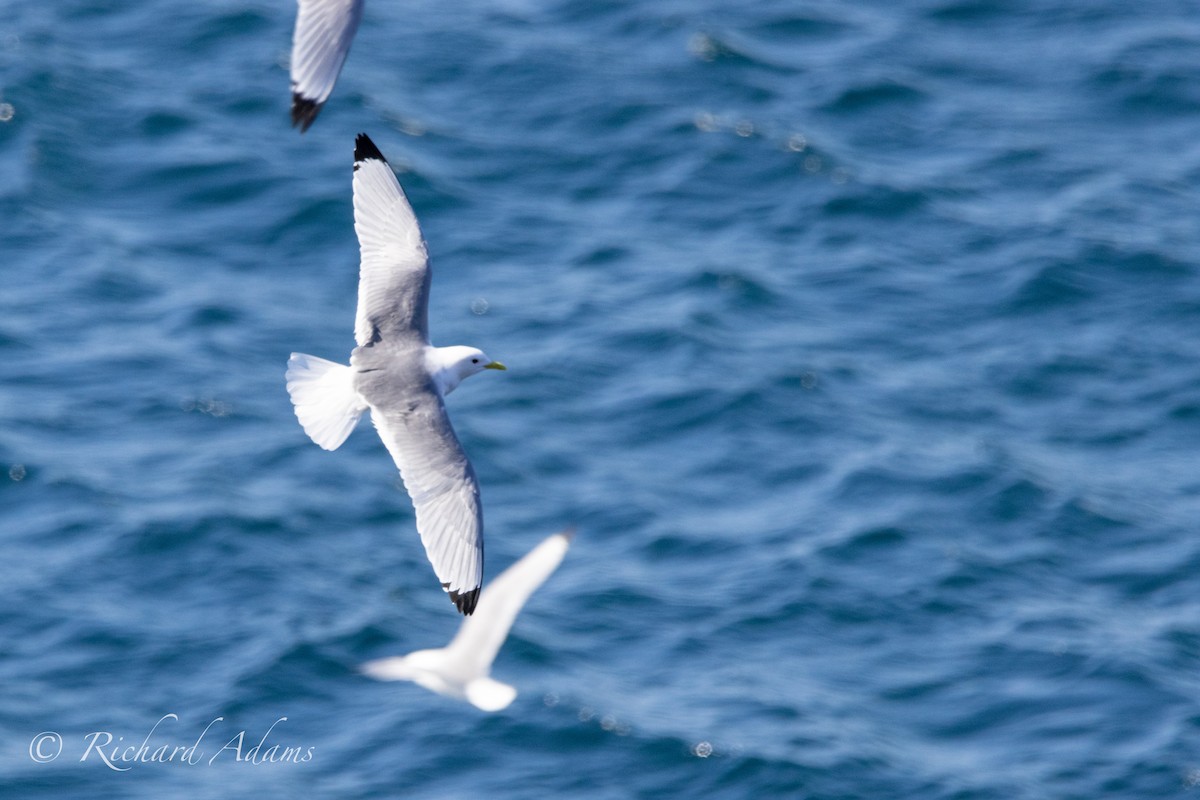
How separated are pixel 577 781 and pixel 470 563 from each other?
601 cm

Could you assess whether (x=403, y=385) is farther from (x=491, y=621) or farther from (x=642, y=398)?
(x=642, y=398)

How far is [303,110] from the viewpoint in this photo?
1001 cm

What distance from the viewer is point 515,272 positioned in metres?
19.9

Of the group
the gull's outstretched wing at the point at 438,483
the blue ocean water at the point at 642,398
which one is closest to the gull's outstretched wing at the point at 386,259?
the gull's outstretched wing at the point at 438,483

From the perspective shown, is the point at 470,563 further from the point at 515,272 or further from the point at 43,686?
the point at 515,272

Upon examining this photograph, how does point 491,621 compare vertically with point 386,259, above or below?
below

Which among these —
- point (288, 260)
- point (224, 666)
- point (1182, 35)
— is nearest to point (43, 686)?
point (224, 666)

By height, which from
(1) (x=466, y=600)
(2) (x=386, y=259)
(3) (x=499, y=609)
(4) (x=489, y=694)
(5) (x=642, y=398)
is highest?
(2) (x=386, y=259)

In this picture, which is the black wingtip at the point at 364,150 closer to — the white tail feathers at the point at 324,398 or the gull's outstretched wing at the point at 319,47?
the gull's outstretched wing at the point at 319,47

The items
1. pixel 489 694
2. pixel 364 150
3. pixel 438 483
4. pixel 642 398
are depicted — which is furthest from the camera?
pixel 642 398

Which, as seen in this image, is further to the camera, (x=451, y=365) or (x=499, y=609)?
(x=499, y=609)

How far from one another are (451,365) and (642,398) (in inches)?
321

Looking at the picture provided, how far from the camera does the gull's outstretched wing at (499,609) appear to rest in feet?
39.3

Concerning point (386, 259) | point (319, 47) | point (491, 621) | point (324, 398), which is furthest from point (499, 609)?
point (319, 47)
